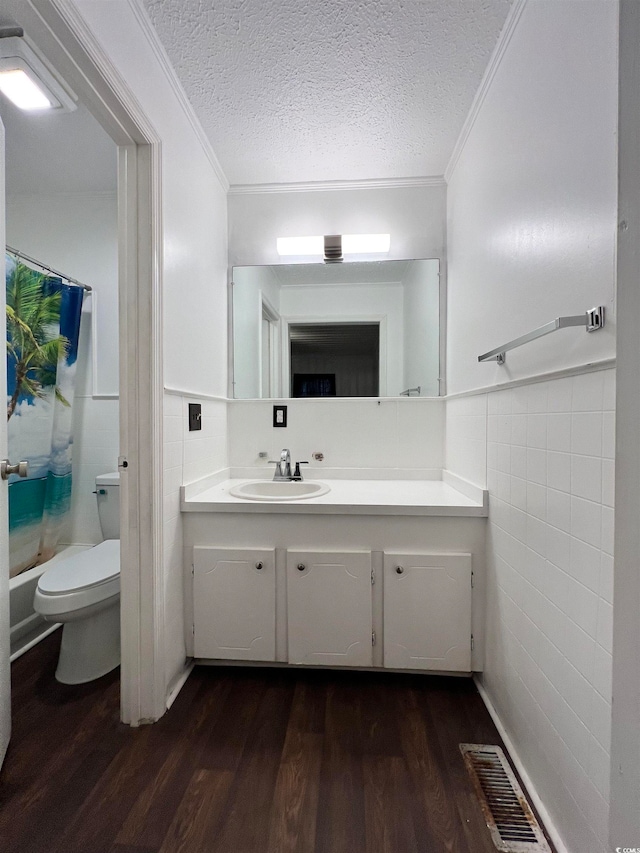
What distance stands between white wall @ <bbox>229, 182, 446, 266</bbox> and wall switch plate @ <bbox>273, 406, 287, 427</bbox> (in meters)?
0.80

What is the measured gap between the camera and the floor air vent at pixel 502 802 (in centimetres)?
98

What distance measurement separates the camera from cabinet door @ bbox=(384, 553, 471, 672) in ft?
4.94

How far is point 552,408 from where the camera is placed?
3.35 feet

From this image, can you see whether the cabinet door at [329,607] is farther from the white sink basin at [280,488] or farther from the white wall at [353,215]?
the white wall at [353,215]

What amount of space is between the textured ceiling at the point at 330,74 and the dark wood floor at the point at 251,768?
2291 mm

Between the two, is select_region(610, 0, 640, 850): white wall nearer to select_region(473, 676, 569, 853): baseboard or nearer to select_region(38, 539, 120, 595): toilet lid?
select_region(473, 676, 569, 853): baseboard

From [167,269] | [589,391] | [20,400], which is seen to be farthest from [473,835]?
[20,400]

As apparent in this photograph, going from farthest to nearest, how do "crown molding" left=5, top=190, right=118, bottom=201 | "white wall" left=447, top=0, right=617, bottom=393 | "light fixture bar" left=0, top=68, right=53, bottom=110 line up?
"crown molding" left=5, top=190, right=118, bottom=201 → "light fixture bar" left=0, top=68, right=53, bottom=110 → "white wall" left=447, top=0, right=617, bottom=393

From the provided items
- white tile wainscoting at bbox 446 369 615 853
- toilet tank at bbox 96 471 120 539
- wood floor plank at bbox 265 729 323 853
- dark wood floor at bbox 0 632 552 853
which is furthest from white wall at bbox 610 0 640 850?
toilet tank at bbox 96 471 120 539

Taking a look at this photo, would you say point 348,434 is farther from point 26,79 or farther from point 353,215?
point 26,79

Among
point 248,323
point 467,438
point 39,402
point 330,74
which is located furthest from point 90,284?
point 467,438

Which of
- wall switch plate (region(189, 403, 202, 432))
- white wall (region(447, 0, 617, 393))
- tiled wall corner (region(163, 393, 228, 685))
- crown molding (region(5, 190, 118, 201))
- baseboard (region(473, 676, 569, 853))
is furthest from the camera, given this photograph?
crown molding (region(5, 190, 118, 201))

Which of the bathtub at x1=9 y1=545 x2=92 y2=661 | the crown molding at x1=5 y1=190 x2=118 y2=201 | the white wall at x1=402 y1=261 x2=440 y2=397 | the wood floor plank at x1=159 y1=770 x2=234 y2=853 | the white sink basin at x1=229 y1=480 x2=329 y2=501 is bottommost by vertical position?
the wood floor plank at x1=159 y1=770 x2=234 y2=853

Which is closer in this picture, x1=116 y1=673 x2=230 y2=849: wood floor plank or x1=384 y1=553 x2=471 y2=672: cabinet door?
x1=116 y1=673 x2=230 y2=849: wood floor plank
